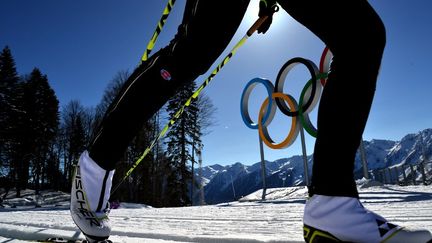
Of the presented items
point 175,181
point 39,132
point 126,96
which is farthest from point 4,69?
point 126,96

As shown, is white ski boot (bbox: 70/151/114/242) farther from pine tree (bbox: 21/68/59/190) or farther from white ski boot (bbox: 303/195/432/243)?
pine tree (bbox: 21/68/59/190)

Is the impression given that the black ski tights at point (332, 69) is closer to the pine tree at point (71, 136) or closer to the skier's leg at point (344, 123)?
the skier's leg at point (344, 123)

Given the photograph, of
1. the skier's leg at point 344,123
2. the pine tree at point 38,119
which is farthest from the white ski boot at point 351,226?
the pine tree at point 38,119

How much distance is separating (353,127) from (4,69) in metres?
37.5

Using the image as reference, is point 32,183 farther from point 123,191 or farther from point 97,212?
point 97,212

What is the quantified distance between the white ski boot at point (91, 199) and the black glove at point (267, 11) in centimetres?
99

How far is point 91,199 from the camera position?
4.28 ft

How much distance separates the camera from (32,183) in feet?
135

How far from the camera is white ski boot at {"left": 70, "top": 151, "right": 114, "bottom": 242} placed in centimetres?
127

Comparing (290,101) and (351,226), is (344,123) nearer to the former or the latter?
(351,226)

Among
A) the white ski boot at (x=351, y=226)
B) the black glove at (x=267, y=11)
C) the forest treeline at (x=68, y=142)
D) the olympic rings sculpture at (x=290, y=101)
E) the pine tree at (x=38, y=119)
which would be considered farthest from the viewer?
the pine tree at (x=38, y=119)

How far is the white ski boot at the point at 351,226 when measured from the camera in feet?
2.70

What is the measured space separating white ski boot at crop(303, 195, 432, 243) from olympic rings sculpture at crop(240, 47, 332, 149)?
8214 mm

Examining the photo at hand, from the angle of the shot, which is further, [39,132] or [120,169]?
[39,132]
